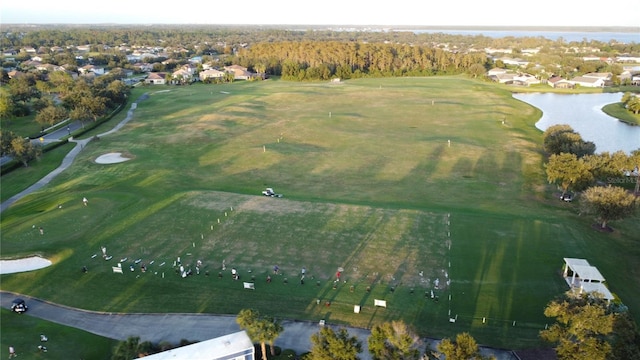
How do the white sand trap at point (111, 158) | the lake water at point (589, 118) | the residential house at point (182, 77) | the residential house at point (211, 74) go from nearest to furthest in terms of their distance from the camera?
the white sand trap at point (111, 158), the lake water at point (589, 118), the residential house at point (182, 77), the residential house at point (211, 74)

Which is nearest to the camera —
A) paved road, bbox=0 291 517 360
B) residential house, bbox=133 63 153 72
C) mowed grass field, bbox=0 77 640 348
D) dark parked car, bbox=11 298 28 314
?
paved road, bbox=0 291 517 360

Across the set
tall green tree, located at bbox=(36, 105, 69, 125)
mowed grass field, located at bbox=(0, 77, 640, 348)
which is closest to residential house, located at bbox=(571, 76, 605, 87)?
mowed grass field, located at bbox=(0, 77, 640, 348)

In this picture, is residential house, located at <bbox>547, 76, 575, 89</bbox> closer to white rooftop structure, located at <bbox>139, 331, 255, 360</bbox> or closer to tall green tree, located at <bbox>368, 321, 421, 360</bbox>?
tall green tree, located at <bbox>368, 321, 421, 360</bbox>

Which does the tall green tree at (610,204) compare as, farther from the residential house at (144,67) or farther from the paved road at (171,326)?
the residential house at (144,67)

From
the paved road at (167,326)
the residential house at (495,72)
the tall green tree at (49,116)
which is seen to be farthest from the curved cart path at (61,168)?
the residential house at (495,72)

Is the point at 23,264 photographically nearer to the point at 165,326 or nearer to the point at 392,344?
A: the point at 165,326

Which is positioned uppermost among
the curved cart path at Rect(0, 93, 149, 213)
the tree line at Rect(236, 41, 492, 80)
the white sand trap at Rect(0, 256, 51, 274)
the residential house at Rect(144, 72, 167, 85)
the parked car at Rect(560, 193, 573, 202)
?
the tree line at Rect(236, 41, 492, 80)

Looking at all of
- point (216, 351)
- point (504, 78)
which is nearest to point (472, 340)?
point (216, 351)
